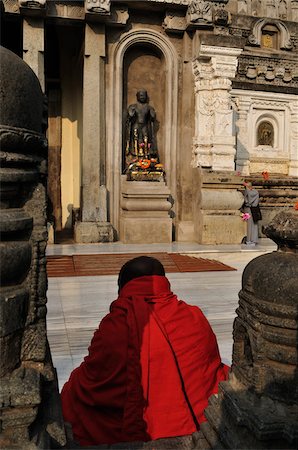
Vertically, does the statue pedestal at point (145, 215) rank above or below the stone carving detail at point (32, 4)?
below

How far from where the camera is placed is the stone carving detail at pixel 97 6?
33.0ft

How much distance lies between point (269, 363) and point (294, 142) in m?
13.2

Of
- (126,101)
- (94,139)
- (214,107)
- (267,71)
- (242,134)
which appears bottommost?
(94,139)

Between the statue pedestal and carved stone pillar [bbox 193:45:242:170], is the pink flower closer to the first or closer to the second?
carved stone pillar [bbox 193:45:242:170]

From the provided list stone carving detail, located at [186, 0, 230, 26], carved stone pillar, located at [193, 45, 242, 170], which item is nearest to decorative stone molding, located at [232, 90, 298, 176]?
carved stone pillar, located at [193, 45, 242, 170]

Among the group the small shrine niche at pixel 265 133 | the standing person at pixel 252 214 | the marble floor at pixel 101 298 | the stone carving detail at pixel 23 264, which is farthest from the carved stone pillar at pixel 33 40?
the stone carving detail at pixel 23 264

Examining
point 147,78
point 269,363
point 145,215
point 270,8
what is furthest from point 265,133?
point 269,363

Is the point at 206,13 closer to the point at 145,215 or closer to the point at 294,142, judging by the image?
the point at 145,215

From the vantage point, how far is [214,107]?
1092 centimetres

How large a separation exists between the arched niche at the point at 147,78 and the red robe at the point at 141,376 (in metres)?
9.38

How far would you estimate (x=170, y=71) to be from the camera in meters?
11.4

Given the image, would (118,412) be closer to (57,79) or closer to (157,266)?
(157,266)

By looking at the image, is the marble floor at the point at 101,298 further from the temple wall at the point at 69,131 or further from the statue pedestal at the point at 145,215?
the temple wall at the point at 69,131

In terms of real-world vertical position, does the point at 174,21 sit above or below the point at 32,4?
A: above
